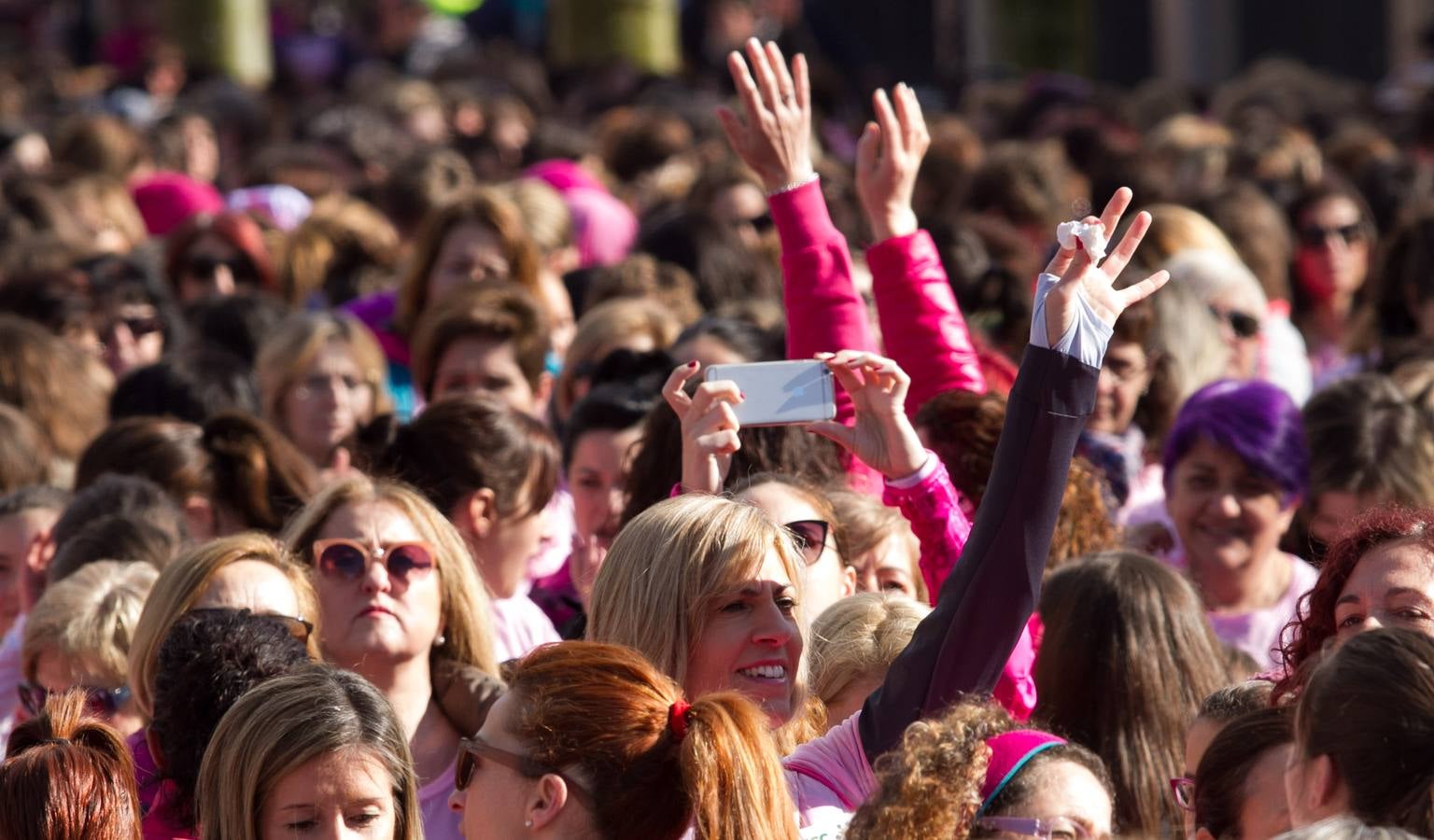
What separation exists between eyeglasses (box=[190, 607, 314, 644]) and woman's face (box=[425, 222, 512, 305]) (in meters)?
3.46

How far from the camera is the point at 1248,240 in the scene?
8.69m

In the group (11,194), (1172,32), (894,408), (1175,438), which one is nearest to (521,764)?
(894,408)

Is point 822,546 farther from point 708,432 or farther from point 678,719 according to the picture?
point 678,719

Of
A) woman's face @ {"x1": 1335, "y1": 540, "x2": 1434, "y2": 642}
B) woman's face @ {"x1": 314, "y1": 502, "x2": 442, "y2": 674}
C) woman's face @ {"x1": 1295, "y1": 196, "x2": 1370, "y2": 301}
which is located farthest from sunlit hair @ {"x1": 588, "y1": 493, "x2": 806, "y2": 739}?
woman's face @ {"x1": 1295, "y1": 196, "x2": 1370, "y2": 301}

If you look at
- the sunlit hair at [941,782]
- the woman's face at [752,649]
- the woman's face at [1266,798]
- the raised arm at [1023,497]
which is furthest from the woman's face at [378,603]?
the woman's face at [1266,798]

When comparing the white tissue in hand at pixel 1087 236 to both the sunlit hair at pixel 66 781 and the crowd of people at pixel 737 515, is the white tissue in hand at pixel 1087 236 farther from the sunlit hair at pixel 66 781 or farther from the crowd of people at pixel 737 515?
the sunlit hair at pixel 66 781

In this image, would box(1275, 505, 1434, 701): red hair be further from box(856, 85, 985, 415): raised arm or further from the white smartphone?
box(856, 85, 985, 415): raised arm

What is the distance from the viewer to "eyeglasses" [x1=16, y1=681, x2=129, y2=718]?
4.52 metres

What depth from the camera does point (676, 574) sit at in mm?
3746

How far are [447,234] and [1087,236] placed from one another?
4.52m

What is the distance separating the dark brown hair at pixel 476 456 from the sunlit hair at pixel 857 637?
143cm

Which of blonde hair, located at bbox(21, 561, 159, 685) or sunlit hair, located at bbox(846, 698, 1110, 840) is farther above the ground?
sunlit hair, located at bbox(846, 698, 1110, 840)

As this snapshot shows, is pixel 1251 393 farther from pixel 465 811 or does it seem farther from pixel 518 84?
pixel 518 84

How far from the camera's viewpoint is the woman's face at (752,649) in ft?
12.3
